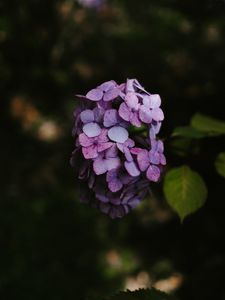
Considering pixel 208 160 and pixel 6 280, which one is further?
pixel 6 280

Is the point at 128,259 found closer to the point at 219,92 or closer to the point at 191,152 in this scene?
the point at 219,92

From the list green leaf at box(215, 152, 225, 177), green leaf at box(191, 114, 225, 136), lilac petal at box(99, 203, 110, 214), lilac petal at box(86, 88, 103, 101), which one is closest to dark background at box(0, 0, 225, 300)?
green leaf at box(191, 114, 225, 136)

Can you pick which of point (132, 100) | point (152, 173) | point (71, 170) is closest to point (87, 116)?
point (132, 100)

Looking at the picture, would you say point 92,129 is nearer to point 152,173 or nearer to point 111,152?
point 111,152

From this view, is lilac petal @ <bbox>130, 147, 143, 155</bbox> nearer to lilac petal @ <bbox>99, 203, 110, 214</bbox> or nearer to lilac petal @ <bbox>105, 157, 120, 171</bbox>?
lilac petal @ <bbox>105, 157, 120, 171</bbox>

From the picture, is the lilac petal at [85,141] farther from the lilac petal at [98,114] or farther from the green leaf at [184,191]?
the green leaf at [184,191]

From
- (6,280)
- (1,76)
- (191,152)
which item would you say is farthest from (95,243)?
(191,152)
